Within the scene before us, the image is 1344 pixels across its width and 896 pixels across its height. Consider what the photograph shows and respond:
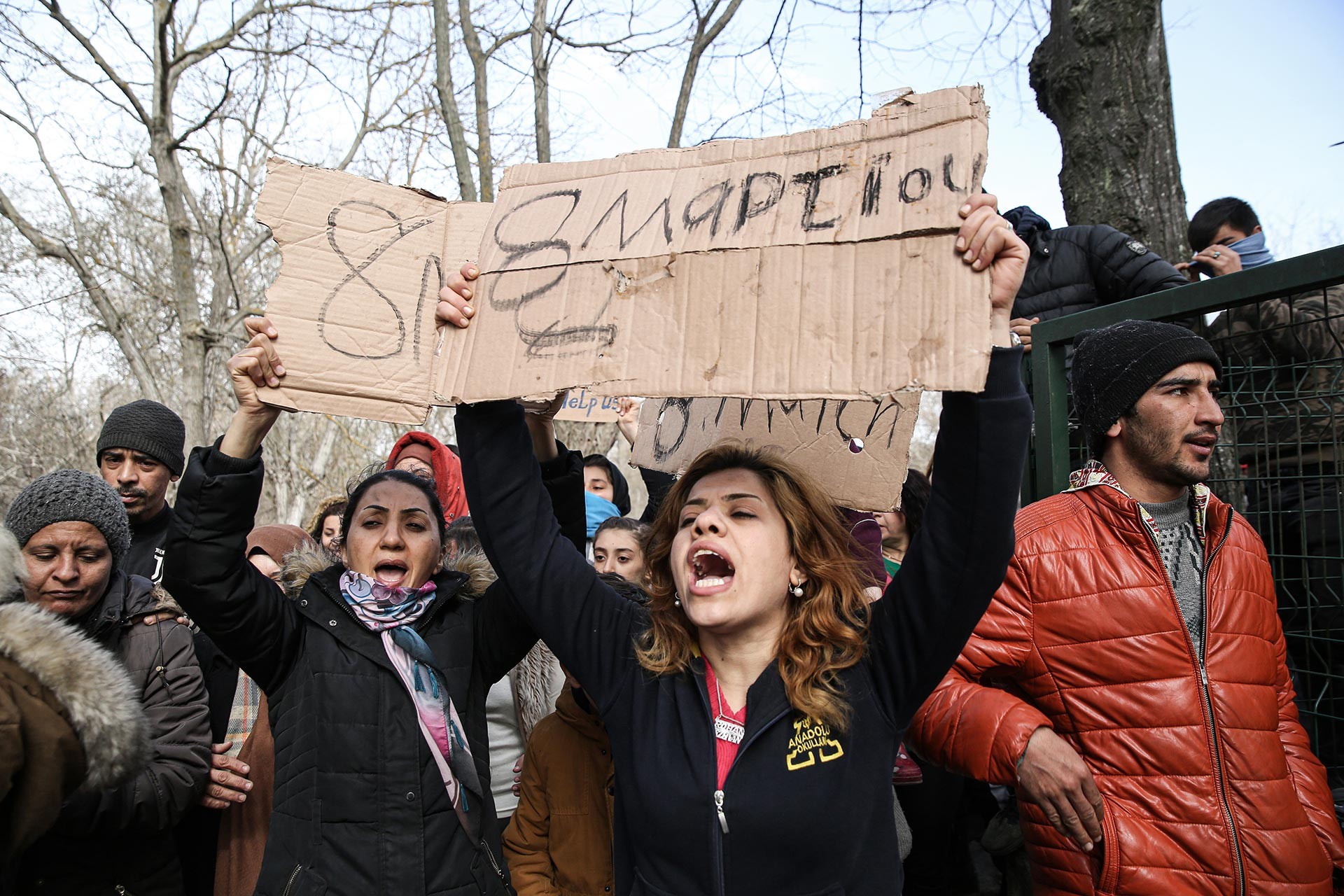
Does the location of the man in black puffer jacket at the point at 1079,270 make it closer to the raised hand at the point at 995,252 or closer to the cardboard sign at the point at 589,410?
the cardboard sign at the point at 589,410

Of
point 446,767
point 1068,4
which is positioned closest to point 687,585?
point 446,767

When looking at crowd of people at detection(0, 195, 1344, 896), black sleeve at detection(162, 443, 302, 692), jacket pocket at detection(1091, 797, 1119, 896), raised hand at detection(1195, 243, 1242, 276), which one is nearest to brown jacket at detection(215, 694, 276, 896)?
crowd of people at detection(0, 195, 1344, 896)

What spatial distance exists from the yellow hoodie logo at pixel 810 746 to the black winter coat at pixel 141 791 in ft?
5.61

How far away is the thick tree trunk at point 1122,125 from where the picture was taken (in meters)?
4.38

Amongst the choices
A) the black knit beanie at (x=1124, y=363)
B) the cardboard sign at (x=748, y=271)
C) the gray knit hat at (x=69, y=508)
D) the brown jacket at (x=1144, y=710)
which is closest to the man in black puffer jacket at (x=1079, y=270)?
the black knit beanie at (x=1124, y=363)

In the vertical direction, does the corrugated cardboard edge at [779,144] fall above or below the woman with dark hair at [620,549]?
above

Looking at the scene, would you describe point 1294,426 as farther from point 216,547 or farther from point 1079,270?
point 216,547

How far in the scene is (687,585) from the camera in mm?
1968

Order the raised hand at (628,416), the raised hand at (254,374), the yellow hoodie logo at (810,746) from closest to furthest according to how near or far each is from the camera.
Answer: the yellow hoodie logo at (810,746) → the raised hand at (254,374) → the raised hand at (628,416)

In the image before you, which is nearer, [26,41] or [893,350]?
[893,350]

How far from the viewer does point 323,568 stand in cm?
253

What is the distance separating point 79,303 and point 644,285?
640 inches

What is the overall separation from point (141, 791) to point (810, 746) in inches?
72.9

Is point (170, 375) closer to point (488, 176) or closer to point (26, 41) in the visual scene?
point (26, 41)
